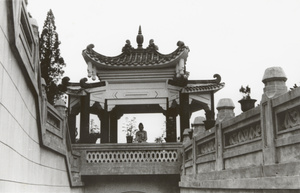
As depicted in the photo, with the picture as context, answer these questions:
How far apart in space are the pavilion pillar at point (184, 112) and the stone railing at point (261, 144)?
5.47 m

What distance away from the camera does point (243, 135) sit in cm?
628

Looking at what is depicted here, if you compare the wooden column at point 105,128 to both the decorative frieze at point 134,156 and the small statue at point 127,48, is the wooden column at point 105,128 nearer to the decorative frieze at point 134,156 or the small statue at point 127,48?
the decorative frieze at point 134,156

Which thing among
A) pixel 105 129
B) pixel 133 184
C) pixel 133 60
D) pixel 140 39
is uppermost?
pixel 140 39

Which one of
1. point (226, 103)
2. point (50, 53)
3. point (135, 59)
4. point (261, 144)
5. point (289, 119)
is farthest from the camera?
point (50, 53)

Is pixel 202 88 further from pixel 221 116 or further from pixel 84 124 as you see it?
pixel 221 116

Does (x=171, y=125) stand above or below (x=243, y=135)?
above

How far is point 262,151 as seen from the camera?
5371 millimetres

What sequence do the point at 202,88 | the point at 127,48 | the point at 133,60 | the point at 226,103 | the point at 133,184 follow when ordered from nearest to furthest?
the point at 226,103, the point at 133,184, the point at 202,88, the point at 133,60, the point at 127,48

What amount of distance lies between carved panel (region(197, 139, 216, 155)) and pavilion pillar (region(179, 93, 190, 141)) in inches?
167

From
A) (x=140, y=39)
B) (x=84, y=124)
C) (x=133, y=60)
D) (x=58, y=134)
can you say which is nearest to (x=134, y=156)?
(x=84, y=124)

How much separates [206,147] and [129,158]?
4.19m

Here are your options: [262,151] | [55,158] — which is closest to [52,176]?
[55,158]

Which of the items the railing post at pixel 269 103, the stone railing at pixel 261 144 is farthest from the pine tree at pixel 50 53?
the railing post at pixel 269 103

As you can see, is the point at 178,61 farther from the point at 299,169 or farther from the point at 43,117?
the point at 299,169
